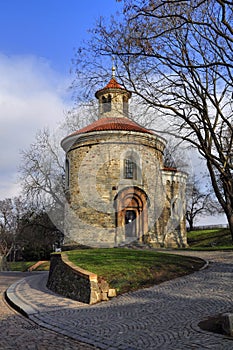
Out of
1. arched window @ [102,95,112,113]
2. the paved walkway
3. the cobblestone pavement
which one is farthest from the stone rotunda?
the cobblestone pavement

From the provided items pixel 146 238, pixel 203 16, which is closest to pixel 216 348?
pixel 203 16

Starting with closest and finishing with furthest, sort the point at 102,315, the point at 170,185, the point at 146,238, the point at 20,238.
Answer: the point at 102,315 → the point at 146,238 → the point at 170,185 → the point at 20,238

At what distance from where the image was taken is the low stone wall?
10680 mm

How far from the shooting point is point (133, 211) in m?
26.4

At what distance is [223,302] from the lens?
30.1 ft

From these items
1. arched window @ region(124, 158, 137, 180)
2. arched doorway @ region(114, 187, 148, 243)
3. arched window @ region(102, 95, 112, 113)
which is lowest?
arched doorway @ region(114, 187, 148, 243)

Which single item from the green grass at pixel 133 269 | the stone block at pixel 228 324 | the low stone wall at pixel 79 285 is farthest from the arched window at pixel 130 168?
Result: the stone block at pixel 228 324

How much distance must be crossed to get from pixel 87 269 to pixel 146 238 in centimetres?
1409

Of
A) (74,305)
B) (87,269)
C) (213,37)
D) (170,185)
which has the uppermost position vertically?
(213,37)

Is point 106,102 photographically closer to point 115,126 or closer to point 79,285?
point 115,126

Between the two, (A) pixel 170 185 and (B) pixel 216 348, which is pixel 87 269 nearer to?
(B) pixel 216 348

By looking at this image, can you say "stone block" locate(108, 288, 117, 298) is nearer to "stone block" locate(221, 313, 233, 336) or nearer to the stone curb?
the stone curb

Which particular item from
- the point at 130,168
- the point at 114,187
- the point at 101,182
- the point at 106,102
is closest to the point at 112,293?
the point at 114,187

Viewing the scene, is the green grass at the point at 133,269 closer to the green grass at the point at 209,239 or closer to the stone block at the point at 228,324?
the stone block at the point at 228,324
